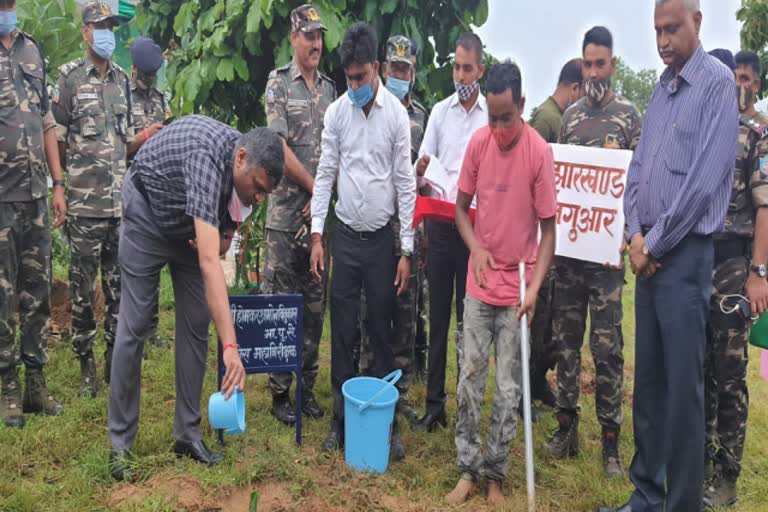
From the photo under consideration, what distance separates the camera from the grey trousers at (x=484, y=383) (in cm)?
327

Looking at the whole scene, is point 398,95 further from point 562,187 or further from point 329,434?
point 329,434

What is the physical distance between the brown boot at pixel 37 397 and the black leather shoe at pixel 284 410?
133 cm

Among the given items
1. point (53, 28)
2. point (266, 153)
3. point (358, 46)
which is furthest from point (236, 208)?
point (53, 28)

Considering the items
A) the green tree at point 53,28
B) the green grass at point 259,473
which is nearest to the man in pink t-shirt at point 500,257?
the green grass at point 259,473

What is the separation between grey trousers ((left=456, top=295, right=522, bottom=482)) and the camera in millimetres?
3270

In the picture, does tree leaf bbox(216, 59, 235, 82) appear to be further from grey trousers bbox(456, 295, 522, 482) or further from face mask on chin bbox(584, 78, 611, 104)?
grey trousers bbox(456, 295, 522, 482)

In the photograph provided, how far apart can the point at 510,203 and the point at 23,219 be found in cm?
294

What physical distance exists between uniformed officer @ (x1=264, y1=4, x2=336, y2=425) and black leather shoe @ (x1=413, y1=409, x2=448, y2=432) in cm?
70

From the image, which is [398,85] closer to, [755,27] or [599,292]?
[599,292]

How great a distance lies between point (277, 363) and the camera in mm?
3803

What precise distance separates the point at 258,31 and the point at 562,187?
292 centimetres

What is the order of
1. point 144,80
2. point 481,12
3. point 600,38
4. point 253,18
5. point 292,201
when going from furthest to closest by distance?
point 481,12 < point 144,80 < point 253,18 < point 292,201 < point 600,38

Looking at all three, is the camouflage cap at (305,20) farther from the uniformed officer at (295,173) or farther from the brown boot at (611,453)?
the brown boot at (611,453)

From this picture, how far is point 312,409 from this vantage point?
4324mm
